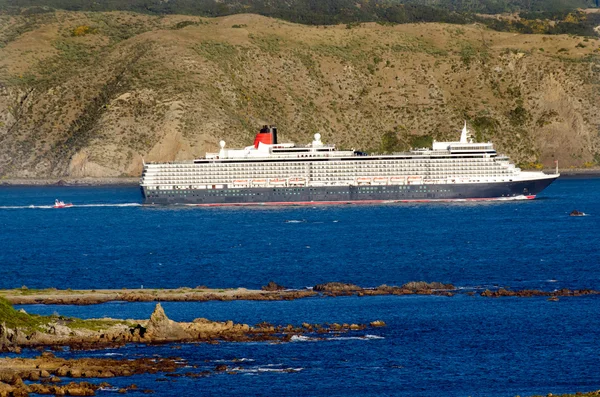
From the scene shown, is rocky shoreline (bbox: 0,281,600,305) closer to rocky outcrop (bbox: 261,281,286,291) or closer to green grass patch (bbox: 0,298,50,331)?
rocky outcrop (bbox: 261,281,286,291)

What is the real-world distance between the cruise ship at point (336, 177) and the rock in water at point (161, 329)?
80.3 m

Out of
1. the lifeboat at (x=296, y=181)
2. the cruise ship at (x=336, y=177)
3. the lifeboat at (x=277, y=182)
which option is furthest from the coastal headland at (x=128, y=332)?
the lifeboat at (x=277, y=182)

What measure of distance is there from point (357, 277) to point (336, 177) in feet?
203

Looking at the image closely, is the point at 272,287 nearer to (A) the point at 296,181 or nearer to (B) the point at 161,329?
(B) the point at 161,329

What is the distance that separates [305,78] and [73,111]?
35211mm

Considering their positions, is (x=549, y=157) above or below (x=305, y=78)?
below

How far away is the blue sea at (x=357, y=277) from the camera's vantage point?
44.0m

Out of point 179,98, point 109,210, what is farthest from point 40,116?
point 109,210

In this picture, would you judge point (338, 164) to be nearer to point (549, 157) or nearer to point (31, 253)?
point (31, 253)

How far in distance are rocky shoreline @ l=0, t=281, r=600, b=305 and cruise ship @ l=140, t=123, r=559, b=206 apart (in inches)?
2559

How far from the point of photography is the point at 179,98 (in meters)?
182

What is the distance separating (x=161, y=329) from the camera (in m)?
49.2

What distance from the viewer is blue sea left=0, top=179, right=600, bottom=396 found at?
144ft

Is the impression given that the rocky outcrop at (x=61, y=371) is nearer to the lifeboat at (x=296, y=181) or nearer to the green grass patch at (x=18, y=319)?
the green grass patch at (x=18, y=319)
